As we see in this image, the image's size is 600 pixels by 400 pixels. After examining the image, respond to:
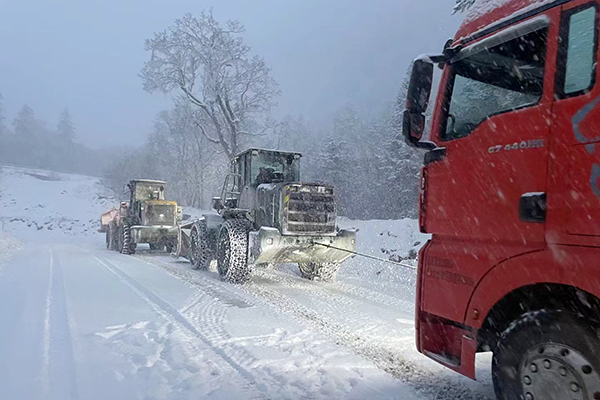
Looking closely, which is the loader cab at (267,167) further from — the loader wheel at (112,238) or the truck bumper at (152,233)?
the loader wheel at (112,238)

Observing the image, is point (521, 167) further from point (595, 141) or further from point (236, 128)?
point (236, 128)

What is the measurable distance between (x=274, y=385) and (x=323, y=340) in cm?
133

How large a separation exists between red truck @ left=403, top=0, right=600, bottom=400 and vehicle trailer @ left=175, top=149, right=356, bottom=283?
16.0ft

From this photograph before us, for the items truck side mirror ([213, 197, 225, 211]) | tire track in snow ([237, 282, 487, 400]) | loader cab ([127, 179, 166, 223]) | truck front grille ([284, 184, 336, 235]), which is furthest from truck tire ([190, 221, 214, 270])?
loader cab ([127, 179, 166, 223])

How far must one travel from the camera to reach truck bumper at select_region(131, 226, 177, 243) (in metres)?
15.5

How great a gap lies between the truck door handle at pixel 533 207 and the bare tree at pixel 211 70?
21.2 m

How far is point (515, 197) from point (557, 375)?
39.3 inches

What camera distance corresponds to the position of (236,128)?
2367cm

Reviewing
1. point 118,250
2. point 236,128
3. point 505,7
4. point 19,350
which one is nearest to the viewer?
point 505,7

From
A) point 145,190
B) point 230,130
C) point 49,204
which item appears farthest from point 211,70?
point 49,204

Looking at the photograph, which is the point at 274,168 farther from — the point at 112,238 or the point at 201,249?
the point at 112,238

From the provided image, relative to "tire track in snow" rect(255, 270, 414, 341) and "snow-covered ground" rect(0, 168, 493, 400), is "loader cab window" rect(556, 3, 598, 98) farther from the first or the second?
"tire track in snow" rect(255, 270, 414, 341)

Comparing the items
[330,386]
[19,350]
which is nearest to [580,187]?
[330,386]

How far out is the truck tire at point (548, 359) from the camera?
2.01 metres
